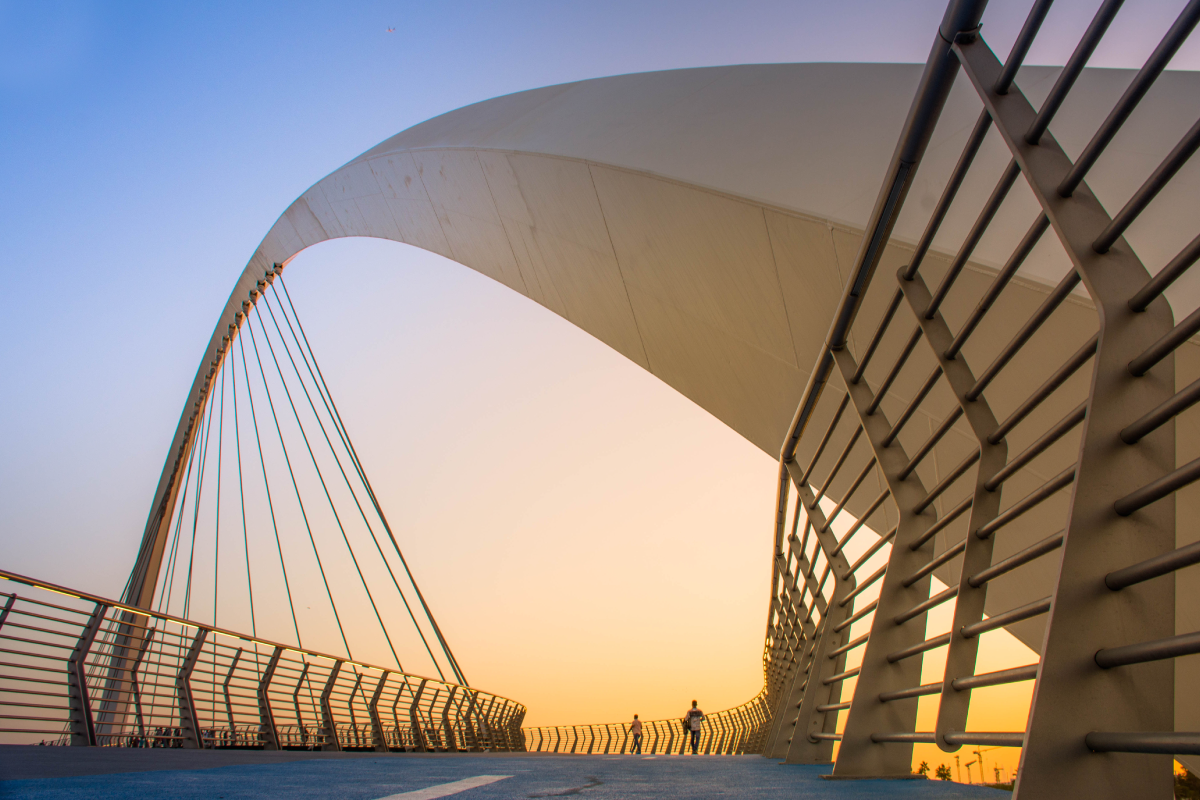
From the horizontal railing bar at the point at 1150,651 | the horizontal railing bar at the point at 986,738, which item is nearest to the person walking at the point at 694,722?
the horizontal railing bar at the point at 986,738

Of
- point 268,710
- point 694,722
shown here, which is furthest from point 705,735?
point 268,710

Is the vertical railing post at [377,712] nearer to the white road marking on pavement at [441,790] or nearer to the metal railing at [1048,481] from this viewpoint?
the white road marking on pavement at [441,790]

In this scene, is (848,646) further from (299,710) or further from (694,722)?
(694,722)

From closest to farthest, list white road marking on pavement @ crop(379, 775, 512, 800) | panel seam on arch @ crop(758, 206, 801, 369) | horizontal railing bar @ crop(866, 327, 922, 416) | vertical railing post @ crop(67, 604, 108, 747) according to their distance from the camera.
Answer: horizontal railing bar @ crop(866, 327, 922, 416), white road marking on pavement @ crop(379, 775, 512, 800), panel seam on arch @ crop(758, 206, 801, 369), vertical railing post @ crop(67, 604, 108, 747)

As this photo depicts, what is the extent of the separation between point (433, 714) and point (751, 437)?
600cm

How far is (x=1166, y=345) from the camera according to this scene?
3.51ft

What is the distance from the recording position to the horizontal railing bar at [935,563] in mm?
1744

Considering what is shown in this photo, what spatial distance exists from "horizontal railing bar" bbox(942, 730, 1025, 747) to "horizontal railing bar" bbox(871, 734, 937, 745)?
7 centimetres

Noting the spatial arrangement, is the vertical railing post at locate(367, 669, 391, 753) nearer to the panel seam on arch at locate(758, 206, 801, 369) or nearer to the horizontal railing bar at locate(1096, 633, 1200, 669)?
the panel seam on arch at locate(758, 206, 801, 369)

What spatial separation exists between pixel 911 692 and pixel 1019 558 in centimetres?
72

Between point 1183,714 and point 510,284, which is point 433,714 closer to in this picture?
point 510,284

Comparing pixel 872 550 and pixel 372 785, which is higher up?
pixel 872 550

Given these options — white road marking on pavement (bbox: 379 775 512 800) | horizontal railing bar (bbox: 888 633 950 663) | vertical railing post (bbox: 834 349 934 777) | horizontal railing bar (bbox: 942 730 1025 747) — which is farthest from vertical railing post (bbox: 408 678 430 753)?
horizontal railing bar (bbox: 942 730 1025 747)

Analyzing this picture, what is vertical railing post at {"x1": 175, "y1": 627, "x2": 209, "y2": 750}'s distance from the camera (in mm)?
5695
